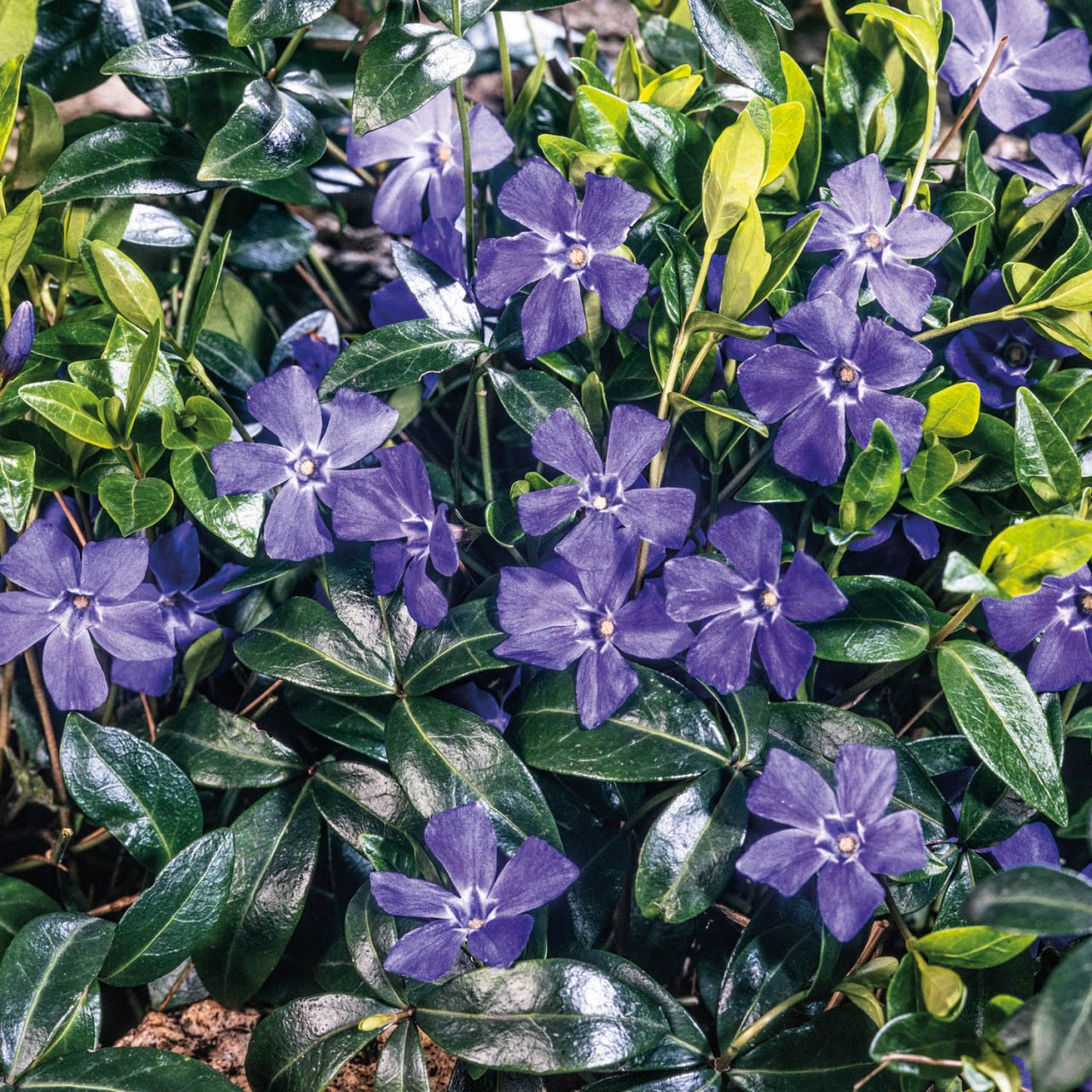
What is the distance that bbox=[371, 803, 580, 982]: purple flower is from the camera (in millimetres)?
902

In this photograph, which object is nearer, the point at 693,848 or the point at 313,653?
the point at 693,848

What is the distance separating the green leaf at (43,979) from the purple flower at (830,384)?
76 centimetres

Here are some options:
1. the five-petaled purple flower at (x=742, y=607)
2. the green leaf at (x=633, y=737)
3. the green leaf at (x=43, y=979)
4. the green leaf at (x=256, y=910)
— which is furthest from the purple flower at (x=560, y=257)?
Result: the green leaf at (x=43, y=979)

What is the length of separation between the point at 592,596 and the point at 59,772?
665mm

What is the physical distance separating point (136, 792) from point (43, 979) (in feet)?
0.59

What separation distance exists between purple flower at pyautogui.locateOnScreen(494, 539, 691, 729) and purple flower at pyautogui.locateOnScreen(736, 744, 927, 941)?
5.6 inches

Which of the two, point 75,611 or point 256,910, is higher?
point 75,611

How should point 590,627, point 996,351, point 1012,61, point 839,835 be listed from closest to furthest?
point 839,835 → point 590,627 → point 996,351 → point 1012,61

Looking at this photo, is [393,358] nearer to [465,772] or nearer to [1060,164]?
[465,772]

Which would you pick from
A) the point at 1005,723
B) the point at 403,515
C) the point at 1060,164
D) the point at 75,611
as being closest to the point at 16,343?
the point at 75,611

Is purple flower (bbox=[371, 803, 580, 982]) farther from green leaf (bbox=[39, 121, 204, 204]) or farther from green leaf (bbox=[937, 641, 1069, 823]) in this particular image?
green leaf (bbox=[39, 121, 204, 204])

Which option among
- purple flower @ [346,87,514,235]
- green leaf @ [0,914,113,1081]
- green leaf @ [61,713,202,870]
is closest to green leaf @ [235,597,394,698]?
green leaf @ [61,713,202,870]

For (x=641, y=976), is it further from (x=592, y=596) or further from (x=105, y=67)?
(x=105, y=67)

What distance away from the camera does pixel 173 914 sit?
99 cm
